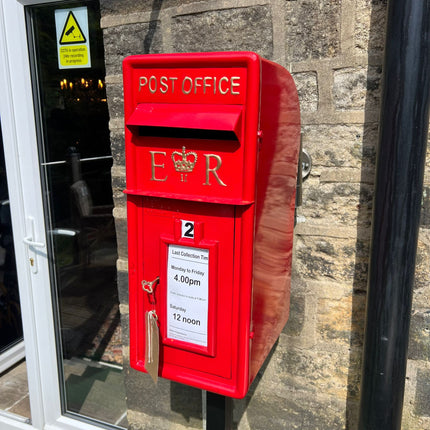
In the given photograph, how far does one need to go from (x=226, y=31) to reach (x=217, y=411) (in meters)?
1.40

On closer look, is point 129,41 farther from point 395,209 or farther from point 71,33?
→ point 395,209

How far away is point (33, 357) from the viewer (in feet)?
8.21

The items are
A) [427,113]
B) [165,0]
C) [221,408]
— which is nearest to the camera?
[427,113]

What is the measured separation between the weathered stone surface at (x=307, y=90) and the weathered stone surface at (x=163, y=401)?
136 cm

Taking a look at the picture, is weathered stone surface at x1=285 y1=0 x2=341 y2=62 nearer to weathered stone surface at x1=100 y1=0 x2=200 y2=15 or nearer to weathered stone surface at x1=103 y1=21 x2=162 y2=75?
weathered stone surface at x1=100 y1=0 x2=200 y2=15

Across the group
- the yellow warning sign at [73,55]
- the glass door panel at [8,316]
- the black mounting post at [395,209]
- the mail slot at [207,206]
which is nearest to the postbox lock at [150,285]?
the mail slot at [207,206]

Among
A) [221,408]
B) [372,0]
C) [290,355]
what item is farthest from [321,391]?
[372,0]

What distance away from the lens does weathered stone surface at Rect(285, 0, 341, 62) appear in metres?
1.49

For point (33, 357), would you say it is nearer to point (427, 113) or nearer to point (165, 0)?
point (165, 0)

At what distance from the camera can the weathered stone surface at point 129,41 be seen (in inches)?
69.2

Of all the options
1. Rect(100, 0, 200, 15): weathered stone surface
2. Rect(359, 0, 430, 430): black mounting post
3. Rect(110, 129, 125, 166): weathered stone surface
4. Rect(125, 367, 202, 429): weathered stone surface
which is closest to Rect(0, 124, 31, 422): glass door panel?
Rect(125, 367, 202, 429): weathered stone surface

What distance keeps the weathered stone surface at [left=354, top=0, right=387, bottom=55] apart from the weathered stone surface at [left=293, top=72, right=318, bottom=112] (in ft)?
0.61

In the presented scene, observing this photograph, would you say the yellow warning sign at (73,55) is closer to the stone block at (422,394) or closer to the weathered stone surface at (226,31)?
the weathered stone surface at (226,31)

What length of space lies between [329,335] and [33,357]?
173 centimetres
